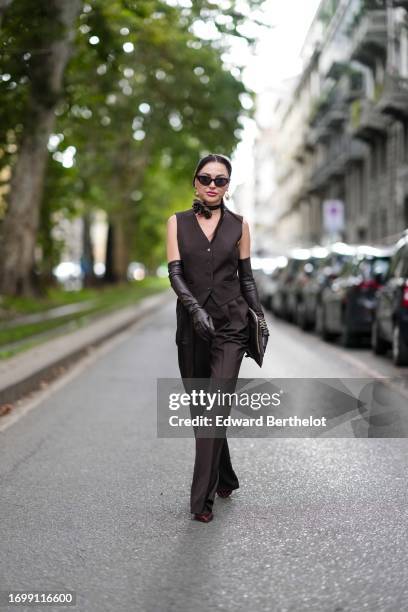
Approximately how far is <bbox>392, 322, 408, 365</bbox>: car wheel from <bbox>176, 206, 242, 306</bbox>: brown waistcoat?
821cm

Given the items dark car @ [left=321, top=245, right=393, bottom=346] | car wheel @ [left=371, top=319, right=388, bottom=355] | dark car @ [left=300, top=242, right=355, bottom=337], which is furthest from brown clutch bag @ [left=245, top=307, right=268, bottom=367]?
dark car @ [left=300, top=242, right=355, bottom=337]

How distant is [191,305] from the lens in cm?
A: 546

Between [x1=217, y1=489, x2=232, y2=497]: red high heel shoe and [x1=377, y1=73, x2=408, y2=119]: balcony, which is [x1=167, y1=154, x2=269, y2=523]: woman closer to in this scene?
[x1=217, y1=489, x2=232, y2=497]: red high heel shoe

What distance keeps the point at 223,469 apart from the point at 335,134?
50.8 m

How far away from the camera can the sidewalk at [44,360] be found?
1085 centimetres

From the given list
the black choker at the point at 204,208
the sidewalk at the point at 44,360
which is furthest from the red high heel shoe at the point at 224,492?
the sidewalk at the point at 44,360

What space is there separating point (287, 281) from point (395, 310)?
1326 cm

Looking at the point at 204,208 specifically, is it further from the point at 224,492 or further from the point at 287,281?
the point at 287,281

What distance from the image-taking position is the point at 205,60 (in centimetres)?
Result: 3102

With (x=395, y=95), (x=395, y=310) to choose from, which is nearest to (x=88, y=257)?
(x=395, y=95)

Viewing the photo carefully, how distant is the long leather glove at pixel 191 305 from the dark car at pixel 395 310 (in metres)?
8.10

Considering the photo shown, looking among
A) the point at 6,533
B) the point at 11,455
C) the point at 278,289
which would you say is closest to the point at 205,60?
the point at 278,289

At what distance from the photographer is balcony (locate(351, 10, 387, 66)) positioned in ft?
130

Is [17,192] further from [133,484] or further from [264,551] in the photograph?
[264,551]
